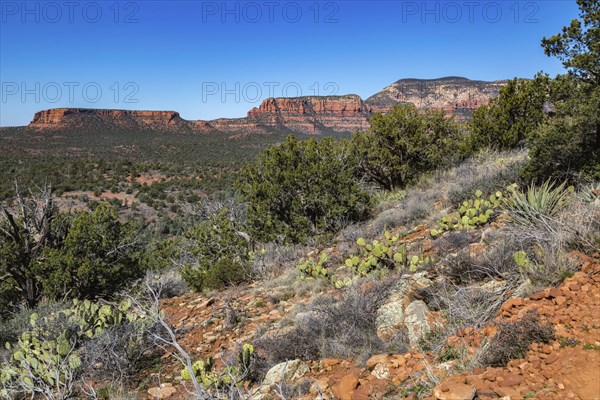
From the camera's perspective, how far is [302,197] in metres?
10.0

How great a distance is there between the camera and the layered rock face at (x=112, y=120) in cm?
8756

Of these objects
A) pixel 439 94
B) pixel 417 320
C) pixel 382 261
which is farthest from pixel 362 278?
pixel 439 94

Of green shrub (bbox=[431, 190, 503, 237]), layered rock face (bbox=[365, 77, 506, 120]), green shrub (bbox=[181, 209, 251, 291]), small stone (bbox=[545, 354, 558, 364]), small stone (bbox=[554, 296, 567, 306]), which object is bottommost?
green shrub (bbox=[181, 209, 251, 291])

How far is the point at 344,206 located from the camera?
9922mm

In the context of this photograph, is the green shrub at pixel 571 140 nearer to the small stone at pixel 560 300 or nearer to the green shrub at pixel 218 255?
the small stone at pixel 560 300

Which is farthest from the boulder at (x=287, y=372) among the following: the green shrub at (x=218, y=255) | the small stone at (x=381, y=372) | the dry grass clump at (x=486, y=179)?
the dry grass clump at (x=486, y=179)

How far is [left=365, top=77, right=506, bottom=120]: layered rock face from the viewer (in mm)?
85938

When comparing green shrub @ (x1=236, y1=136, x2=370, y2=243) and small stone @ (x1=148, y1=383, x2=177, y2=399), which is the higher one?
green shrub @ (x1=236, y1=136, x2=370, y2=243)

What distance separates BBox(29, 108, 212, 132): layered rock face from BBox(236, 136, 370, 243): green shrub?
8523 cm

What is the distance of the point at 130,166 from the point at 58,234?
36904 mm

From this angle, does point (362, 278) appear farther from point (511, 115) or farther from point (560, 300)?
point (511, 115)

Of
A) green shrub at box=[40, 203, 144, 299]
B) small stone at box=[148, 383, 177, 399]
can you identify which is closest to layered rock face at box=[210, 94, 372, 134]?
green shrub at box=[40, 203, 144, 299]

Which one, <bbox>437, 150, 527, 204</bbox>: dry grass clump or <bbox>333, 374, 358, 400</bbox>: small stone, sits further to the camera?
<bbox>437, 150, 527, 204</bbox>: dry grass clump

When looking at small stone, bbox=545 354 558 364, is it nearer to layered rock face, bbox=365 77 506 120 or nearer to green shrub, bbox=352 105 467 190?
green shrub, bbox=352 105 467 190
